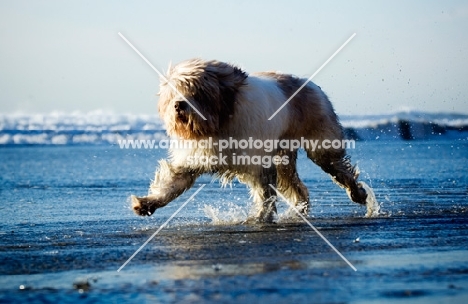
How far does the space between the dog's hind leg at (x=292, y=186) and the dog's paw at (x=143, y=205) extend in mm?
1955

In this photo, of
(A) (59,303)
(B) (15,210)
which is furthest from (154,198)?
(A) (59,303)

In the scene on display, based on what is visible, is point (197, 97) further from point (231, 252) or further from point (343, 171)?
point (343, 171)

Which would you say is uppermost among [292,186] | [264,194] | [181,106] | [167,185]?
[181,106]

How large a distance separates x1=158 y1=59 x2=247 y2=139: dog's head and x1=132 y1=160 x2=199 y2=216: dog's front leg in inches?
19.3

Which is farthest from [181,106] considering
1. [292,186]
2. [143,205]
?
[292,186]

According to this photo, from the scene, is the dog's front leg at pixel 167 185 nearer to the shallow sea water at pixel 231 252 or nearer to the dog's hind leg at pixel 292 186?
the shallow sea water at pixel 231 252

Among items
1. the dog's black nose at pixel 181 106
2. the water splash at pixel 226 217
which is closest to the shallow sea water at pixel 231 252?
the water splash at pixel 226 217

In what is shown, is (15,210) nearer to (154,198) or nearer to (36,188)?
(154,198)

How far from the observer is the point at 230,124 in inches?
373

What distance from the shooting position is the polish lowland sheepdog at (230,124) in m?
9.22

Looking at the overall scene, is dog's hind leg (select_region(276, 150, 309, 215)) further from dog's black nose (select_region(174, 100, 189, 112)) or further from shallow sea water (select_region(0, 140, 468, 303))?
dog's black nose (select_region(174, 100, 189, 112))

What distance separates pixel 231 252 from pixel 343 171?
3869 mm

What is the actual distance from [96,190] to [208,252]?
737cm

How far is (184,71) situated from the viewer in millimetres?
9281
